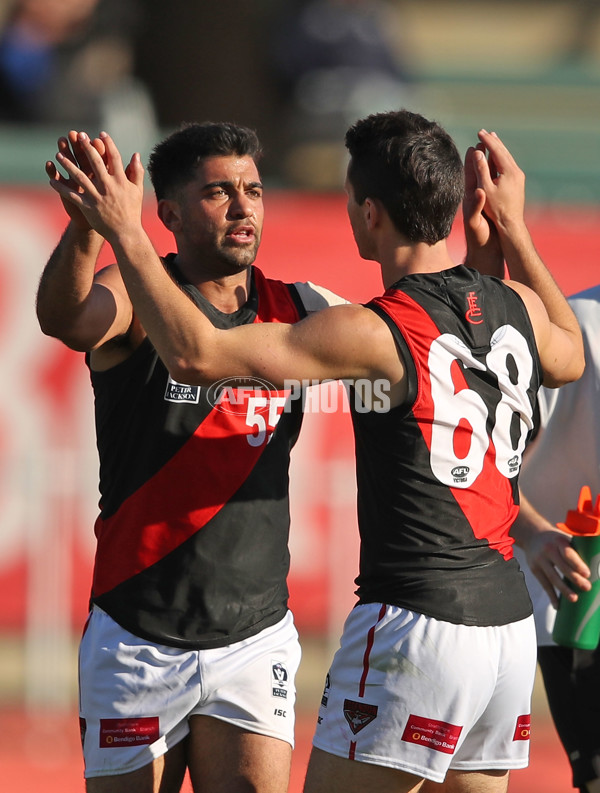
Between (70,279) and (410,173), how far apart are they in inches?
39.0

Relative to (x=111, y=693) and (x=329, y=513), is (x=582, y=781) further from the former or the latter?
(x=329, y=513)

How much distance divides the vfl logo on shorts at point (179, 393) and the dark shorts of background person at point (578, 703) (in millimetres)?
1624

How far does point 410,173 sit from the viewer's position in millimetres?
3037

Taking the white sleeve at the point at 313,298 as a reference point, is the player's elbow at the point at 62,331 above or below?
below

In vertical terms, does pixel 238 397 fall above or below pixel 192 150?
below

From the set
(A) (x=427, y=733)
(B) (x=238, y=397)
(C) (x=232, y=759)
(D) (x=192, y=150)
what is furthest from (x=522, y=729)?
(D) (x=192, y=150)

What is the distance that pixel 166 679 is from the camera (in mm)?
3318

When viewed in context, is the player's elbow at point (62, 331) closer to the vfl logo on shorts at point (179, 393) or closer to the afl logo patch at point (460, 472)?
the vfl logo on shorts at point (179, 393)

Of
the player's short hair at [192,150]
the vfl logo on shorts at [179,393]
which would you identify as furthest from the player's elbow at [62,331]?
the player's short hair at [192,150]

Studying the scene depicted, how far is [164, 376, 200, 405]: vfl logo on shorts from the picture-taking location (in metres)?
3.39

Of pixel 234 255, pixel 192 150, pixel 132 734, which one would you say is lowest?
pixel 132 734

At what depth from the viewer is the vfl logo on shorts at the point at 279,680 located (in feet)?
11.3

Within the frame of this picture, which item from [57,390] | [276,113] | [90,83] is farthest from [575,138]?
[57,390]

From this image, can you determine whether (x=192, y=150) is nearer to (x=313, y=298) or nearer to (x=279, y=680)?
(x=313, y=298)
